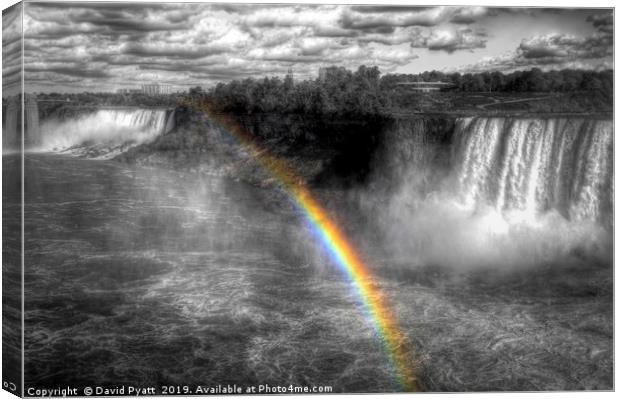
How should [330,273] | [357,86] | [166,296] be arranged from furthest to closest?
[330,273]
[357,86]
[166,296]

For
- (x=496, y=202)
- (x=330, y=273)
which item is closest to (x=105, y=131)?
(x=330, y=273)

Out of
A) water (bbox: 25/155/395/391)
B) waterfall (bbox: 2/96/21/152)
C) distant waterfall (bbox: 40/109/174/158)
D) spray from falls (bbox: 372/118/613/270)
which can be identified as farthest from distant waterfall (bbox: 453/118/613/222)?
waterfall (bbox: 2/96/21/152)

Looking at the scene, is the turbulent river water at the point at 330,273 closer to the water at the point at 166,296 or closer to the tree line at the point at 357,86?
the water at the point at 166,296

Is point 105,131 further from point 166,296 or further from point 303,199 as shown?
point 303,199

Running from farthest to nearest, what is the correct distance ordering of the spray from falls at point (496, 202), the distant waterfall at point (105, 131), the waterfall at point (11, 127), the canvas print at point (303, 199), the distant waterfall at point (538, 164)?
the spray from falls at point (496, 202), the distant waterfall at point (538, 164), the distant waterfall at point (105, 131), the canvas print at point (303, 199), the waterfall at point (11, 127)

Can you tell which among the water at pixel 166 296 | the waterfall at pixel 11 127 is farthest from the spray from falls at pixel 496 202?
the waterfall at pixel 11 127
